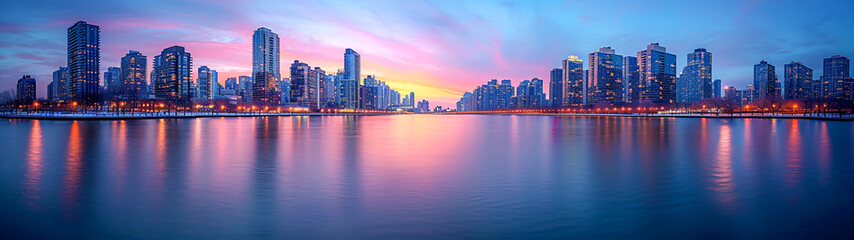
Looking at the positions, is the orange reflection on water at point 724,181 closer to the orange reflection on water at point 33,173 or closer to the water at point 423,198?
the water at point 423,198

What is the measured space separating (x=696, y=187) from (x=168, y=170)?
677 inches

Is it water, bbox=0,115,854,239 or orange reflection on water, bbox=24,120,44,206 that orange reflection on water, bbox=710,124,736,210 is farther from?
orange reflection on water, bbox=24,120,44,206

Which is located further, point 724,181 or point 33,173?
point 33,173

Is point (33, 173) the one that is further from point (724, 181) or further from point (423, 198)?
point (724, 181)

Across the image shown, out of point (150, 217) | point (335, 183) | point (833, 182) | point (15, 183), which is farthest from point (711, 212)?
point (15, 183)

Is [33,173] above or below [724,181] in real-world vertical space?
above

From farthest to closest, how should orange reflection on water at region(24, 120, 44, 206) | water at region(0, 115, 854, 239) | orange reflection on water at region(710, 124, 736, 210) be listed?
orange reflection on water at region(24, 120, 44, 206)
orange reflection on water at region(710, 124, 736, 210)
water at region(0, 115, 854, 239)

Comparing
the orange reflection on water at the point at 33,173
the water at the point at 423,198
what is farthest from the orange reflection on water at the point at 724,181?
the orange reflection on water at the point at 33,173

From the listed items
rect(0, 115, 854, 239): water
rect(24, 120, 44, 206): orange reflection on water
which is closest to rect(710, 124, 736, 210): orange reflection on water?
rect(0, 115, 854, 239): water

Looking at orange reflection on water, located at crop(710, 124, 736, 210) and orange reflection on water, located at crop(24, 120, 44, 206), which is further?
orange reflection on water, located at crop(24, 120, 44, 206)

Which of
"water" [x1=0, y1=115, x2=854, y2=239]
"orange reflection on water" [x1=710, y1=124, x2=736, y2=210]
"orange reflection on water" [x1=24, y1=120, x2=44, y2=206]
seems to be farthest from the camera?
"orange reflection on water" [x1=24, y1=120, x2=44, y2=206]

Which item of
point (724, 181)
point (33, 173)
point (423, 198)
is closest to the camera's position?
point (423, 198)

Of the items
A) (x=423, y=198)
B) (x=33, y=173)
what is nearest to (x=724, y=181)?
(x=423, y=198)

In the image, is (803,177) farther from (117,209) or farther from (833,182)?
(117,209)
